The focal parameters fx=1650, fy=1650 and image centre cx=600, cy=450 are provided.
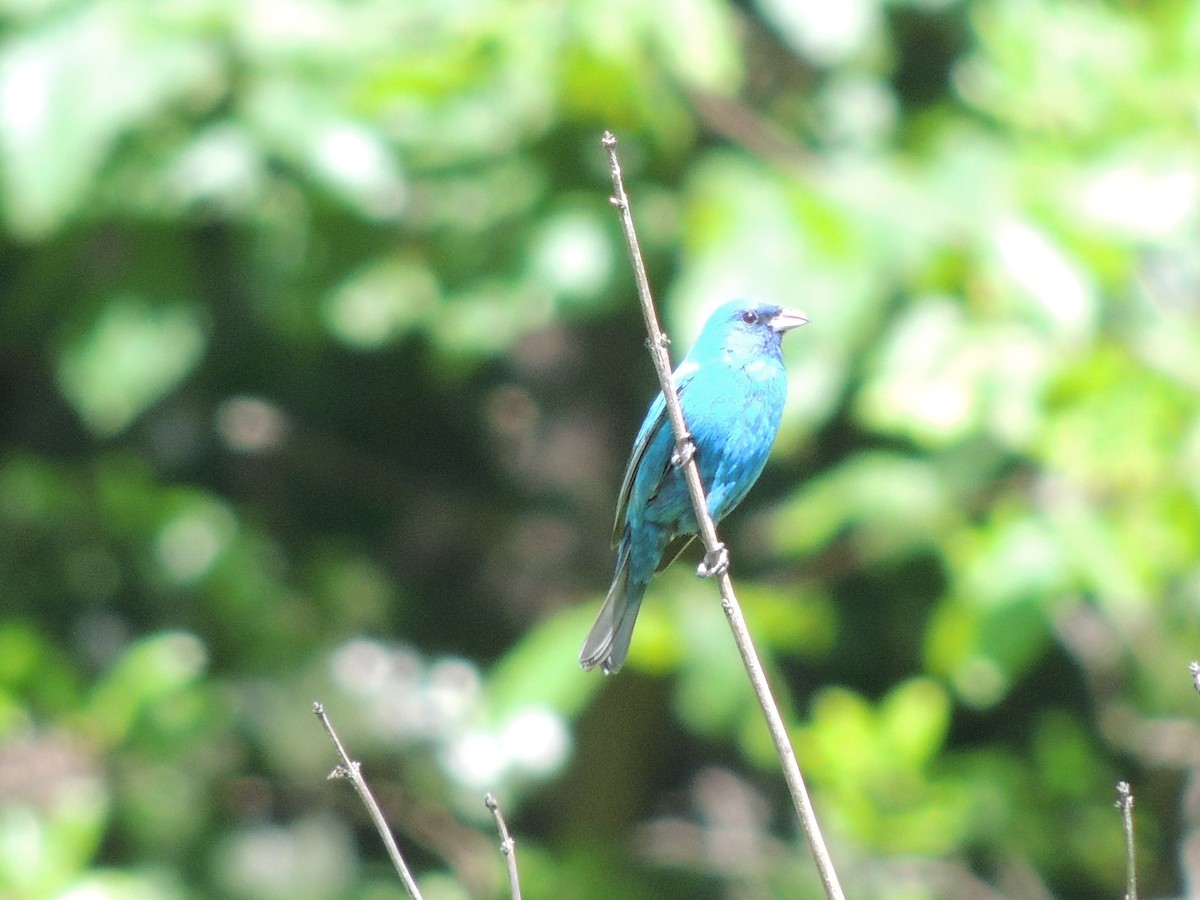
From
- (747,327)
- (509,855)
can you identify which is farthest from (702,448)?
(509,855)

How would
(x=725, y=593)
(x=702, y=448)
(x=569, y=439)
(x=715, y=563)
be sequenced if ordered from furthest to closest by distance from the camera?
(x=569, y=439), (x=702, y=448), (x=715, y=563), (x=725, y=593)

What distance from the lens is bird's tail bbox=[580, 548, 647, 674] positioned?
10.6 feet

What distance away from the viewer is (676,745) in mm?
5820

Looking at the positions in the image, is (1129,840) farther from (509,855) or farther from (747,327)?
(747,327)

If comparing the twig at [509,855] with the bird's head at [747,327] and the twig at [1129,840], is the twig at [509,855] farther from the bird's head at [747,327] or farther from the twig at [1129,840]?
the bird's head at [747,327]

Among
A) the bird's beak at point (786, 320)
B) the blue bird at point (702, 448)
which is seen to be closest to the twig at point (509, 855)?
the blue bird at point (702, 448)

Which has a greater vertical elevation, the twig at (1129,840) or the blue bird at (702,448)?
the blue bird at (702,448)

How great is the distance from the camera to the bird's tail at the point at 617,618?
3.24 metres

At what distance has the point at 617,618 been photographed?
332cm

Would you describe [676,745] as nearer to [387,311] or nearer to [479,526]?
[479,526]

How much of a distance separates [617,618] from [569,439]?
7.52 feet

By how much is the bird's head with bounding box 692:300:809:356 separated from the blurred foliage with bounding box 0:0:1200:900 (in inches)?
6.7

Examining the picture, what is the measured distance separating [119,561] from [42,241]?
1.25 meters

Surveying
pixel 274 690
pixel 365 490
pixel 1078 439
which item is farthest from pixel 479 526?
pixel 1078 439
